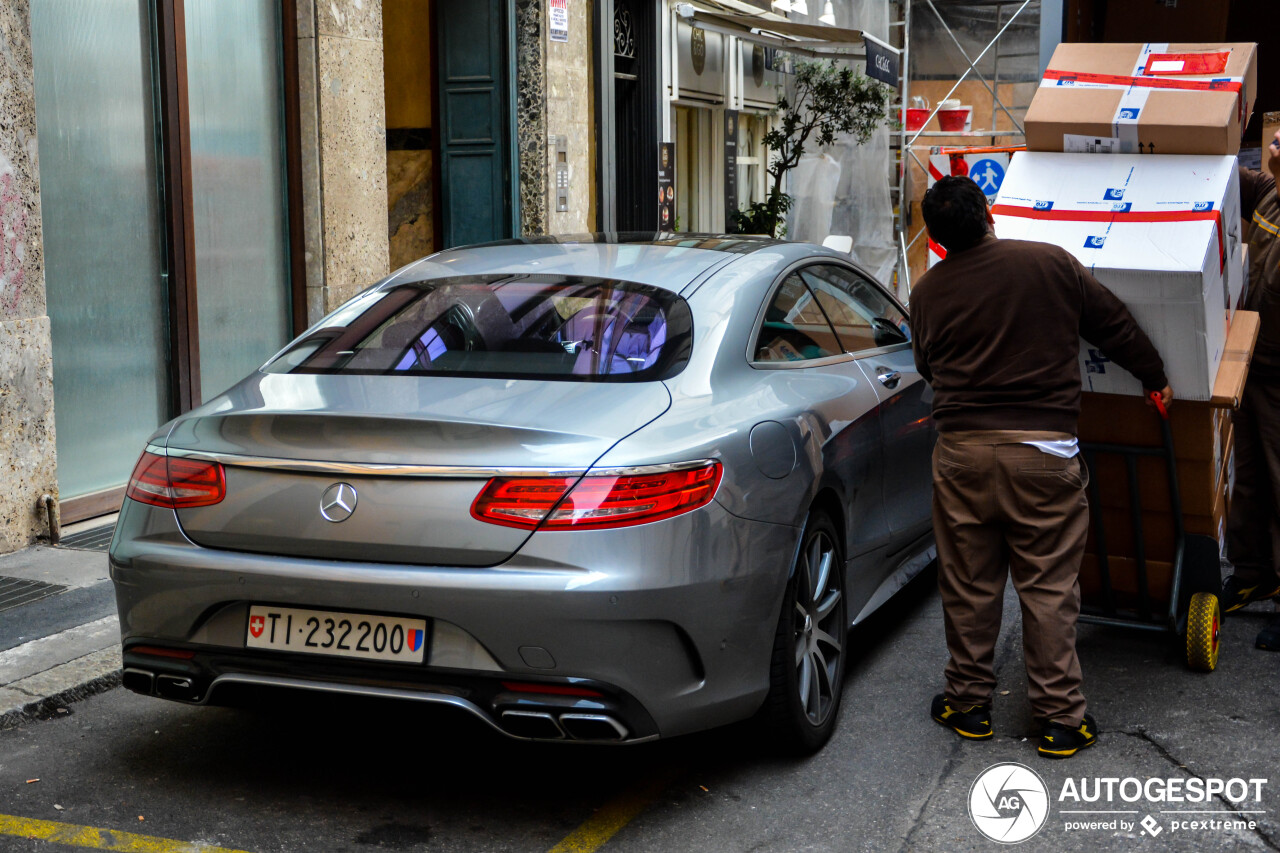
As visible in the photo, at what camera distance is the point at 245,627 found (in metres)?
3.48

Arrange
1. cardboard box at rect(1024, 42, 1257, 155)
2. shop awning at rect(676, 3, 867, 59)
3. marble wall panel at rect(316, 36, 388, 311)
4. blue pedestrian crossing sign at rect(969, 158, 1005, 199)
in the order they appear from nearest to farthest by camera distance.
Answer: cardboard box at rect(1024, 42, 1257, 155) < marble wall panel at rect(316, 36, 388, 311) < blue pedestrian crossing sign at rect(969, 158, 1005, 199) < shop awning at rect(676, 3, 867, 59)

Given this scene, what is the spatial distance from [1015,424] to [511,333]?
1480 millimetres

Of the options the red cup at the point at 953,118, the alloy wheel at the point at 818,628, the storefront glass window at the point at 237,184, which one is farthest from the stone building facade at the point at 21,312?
the red cup at the point at 953,118

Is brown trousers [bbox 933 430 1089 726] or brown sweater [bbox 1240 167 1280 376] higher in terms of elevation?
brown sweater [bbox 1240 167 1280 376]

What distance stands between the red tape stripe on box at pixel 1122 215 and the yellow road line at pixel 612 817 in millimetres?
2077

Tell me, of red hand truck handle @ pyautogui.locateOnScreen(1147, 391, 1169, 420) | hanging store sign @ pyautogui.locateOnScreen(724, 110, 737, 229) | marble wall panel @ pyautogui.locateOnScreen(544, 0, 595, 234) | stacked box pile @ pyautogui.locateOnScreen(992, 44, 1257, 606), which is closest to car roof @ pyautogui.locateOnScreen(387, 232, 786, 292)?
stacked box pile @ pyautogui.locateOnScreen(992, 44, 1257, 606)

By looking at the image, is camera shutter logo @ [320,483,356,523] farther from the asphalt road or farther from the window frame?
the window frame

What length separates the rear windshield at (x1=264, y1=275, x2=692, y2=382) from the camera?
3.86 meters

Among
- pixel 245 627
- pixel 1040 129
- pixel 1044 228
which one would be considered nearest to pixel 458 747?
pixel 245 627

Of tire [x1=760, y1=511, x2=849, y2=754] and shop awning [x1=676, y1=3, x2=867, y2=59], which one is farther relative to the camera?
shop awning [x1=676, y1=3, x2=867, y2=59]

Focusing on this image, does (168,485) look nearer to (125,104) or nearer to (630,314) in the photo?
(630,314)

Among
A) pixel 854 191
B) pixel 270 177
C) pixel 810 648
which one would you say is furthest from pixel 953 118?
pixel 810 648

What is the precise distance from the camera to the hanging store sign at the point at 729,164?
1702 cm

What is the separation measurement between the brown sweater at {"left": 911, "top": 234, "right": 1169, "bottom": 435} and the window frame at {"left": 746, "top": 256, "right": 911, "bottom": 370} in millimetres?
448
